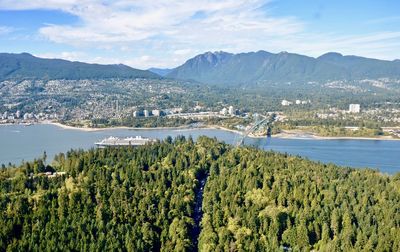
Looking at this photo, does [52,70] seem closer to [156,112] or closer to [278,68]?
[156,112]

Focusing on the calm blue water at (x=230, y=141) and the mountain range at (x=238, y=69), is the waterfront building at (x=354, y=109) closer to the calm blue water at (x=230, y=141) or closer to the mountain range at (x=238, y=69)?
the calm blue water at (x=230, y=141)

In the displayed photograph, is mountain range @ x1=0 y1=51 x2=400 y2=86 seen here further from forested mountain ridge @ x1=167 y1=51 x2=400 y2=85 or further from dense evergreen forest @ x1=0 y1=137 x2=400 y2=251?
dense evergreen forest @ x1=0 y1=137 x2=400 y2=251

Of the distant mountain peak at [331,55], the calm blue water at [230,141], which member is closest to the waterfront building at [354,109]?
the calm blue water at [230,141]

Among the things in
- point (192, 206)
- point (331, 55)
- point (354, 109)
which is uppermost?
point (331, 55)

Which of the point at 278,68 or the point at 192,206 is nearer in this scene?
the point at 192,206

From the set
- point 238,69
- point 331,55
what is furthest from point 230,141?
point 331,55

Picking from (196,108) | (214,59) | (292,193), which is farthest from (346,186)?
(214,59)
